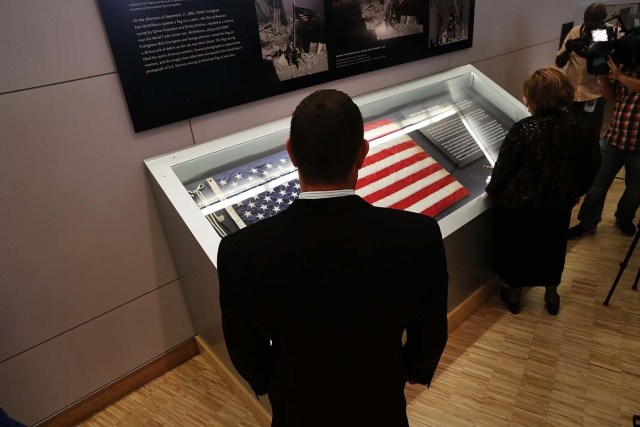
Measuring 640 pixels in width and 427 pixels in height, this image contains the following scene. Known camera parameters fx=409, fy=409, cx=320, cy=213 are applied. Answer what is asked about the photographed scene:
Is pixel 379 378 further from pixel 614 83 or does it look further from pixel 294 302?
pixel 614 83

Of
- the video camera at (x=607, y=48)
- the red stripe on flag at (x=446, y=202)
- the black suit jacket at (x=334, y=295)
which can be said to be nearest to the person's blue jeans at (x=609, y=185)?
the video camera at (x=607, y=48)

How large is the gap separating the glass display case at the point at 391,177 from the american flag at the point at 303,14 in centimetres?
64

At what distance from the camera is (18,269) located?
1.99m

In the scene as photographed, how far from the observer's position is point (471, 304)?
2975 mm

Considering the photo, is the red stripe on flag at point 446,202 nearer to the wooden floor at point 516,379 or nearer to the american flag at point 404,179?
the american flag at point 404,179

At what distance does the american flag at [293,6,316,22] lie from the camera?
2.48 metres

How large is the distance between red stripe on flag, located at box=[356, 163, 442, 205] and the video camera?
1.32 m

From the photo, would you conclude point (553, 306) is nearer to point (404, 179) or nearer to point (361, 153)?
point (404, 179)

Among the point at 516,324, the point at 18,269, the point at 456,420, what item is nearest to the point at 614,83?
the point at 516,324

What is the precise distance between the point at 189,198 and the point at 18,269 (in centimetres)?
89

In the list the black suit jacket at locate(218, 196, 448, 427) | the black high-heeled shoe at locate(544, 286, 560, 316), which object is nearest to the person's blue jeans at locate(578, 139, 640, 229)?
the black high-heeled shoe at locate(544, 286, 560, 316)

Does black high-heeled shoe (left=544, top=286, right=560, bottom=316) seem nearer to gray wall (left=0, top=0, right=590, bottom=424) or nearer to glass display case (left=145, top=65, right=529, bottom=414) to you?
glass display case (left=145, top=65, right=529, bottom=414)

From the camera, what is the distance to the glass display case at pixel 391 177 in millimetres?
2133

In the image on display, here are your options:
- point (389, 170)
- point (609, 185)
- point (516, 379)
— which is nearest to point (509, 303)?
point (516, 379)
